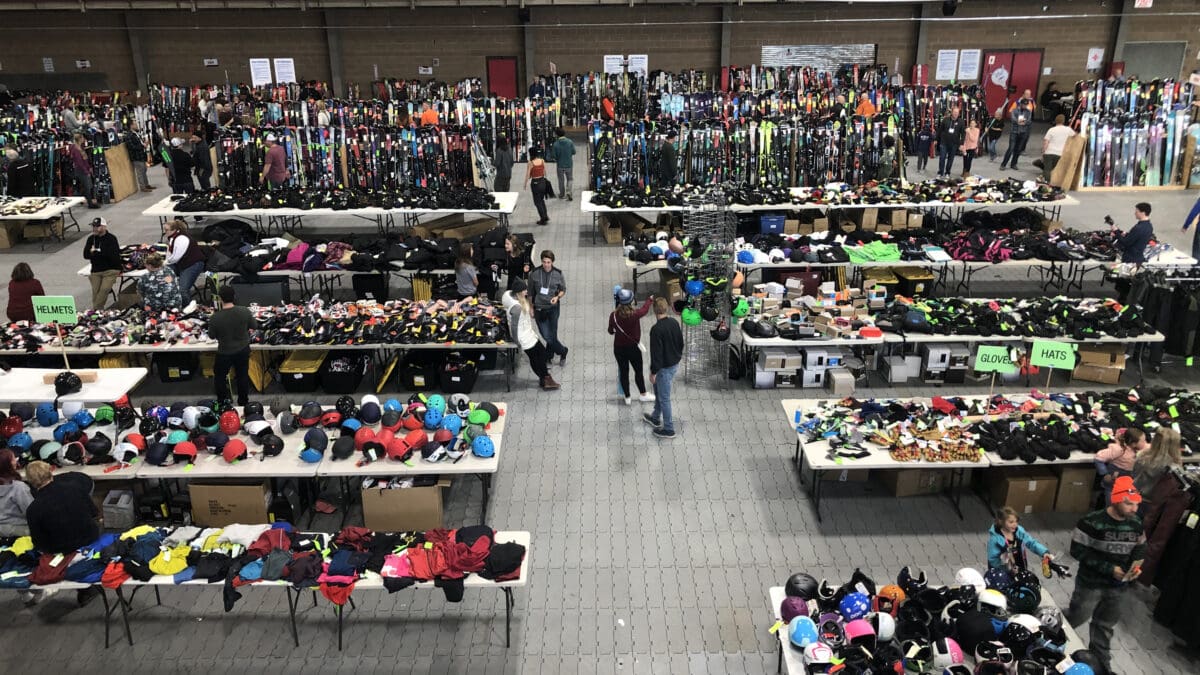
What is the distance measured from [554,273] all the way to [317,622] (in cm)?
497

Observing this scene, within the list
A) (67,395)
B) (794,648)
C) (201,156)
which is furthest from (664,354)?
(201,156)

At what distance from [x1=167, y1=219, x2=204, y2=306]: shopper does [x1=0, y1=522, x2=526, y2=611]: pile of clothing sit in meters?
5.92

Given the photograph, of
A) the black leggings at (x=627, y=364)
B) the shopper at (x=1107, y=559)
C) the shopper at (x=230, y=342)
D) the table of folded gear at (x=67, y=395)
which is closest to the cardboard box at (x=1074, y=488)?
the shopper at (x=1107, y=559)

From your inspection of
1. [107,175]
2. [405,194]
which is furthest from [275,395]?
[107,175]

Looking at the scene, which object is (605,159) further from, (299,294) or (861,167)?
(299,294)

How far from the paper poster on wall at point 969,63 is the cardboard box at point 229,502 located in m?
23.3

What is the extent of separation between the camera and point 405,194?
1505 cm

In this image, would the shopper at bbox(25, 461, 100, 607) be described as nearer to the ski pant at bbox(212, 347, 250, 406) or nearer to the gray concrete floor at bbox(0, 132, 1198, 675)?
the gray concrete floor at bbox(0, 132, 1198, 675)

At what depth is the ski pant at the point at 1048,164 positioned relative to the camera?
1838 centimetres

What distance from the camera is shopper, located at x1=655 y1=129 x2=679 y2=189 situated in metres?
16.9

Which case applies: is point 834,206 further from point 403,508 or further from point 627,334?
point 403,508

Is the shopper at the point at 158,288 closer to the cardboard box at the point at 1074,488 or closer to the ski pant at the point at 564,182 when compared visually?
the ski pant at the point at 564,182

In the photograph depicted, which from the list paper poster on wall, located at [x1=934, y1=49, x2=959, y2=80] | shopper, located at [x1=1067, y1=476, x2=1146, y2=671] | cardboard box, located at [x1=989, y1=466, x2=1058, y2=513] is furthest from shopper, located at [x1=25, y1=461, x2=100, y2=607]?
paper poster on wall, located at [x1=934, y1=49, x2=959, y2=80]

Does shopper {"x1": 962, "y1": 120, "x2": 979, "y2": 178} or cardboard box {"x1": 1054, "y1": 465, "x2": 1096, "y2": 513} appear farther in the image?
shopper {"x1": 962, "y1": 120, "x2": 979, "y2": 178}
